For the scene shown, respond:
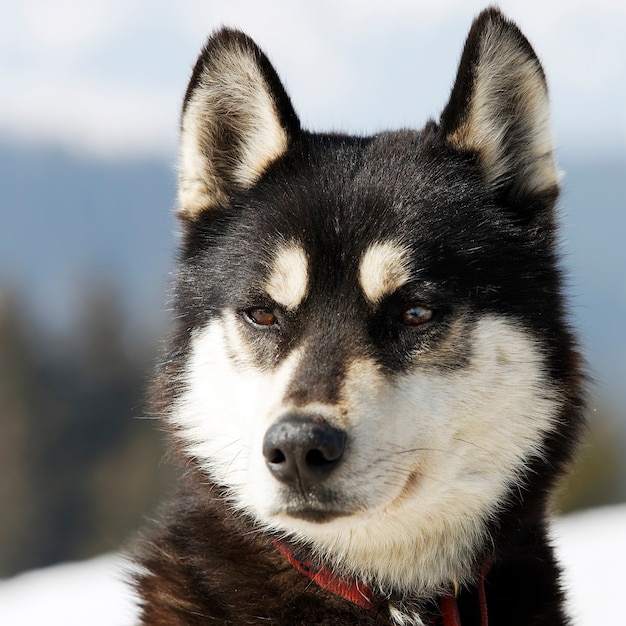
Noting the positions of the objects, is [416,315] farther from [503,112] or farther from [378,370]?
[503,112]

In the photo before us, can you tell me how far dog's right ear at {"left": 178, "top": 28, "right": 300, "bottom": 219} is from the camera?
386 cm

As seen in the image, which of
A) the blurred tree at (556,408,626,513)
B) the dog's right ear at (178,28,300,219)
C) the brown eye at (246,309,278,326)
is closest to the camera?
the brown eye at (246,309,278,326)

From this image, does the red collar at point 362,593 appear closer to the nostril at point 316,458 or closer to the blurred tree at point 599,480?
the nostril at point 316,458

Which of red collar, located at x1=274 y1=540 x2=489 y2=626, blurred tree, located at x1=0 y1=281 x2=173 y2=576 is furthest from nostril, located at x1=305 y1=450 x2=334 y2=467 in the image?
Answer: blurred tree, located at x1=0 y1=281 x2=173 y2=576

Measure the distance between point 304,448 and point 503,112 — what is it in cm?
175

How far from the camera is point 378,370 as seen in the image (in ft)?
10.9

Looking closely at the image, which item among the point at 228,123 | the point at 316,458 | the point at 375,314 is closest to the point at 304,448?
the point at 316,458

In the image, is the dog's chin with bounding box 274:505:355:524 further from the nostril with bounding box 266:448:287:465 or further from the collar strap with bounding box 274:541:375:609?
the collar strap with bounding box 274:541:375:609

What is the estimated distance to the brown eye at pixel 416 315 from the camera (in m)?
3.49

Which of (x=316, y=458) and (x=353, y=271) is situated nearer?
(x=316, y=458)

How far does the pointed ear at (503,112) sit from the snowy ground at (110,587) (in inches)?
104

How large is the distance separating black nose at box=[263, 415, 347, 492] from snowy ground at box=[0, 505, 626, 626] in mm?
2478

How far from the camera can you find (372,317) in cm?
347

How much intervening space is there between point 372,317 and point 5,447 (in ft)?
88.8
